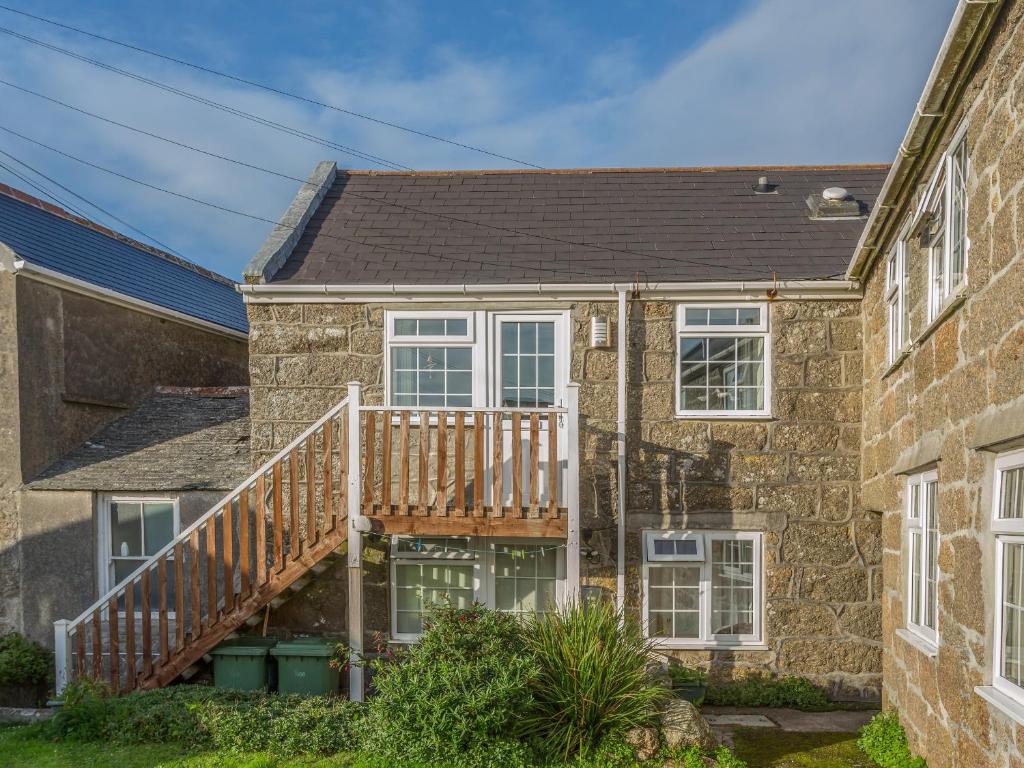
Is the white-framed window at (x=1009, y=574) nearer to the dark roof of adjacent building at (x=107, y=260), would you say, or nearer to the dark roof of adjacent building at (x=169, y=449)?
the dark roof of adjacent building at (x=169, y=449)

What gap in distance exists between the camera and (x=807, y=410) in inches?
341

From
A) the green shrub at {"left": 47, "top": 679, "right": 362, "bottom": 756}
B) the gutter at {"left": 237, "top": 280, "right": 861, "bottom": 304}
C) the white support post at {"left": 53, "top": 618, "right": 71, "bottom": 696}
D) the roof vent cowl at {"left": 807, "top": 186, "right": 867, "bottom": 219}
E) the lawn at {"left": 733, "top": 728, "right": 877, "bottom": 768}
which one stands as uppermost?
the roof vent cowl at {"left": 807, "top": 186, "right": 867, "bottom": 219}

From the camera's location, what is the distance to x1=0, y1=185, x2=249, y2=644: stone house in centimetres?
909

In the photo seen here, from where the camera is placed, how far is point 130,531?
941cm

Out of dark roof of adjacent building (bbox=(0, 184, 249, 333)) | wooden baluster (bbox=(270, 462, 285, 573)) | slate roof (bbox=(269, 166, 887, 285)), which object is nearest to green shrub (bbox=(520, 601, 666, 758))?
wooden baluster (bbox=(270, 462, 285, 573))

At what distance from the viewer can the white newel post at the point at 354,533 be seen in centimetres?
769

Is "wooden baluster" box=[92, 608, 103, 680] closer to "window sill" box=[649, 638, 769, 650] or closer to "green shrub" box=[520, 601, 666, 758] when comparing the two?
"green shrub" box=[520, 601, 666, 758]

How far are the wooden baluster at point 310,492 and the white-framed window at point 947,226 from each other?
5.63m

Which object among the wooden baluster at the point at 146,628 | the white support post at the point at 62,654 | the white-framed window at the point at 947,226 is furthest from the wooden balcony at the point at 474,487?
the white-framed window at the point at 947,226

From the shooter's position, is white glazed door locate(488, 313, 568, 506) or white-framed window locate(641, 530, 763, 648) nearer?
white-framed window locate(641, 530, 763, 648)

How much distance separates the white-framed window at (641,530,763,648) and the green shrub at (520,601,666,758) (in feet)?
6.69

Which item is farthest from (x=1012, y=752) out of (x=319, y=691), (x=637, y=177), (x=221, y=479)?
(x=637, y=177)

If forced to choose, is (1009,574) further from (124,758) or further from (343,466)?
(124,758)

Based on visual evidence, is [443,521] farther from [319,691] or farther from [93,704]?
[93,704]
